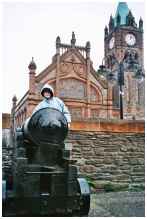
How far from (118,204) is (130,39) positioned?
51678 mm

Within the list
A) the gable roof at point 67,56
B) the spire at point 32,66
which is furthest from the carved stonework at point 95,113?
the spire at point 32,66

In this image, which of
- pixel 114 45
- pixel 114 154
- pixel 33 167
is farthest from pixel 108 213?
pixel 114 45

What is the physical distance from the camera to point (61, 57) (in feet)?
102

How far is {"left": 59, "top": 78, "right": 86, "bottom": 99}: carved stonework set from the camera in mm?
30453

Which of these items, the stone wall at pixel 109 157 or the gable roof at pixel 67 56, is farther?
the gable roof at pixel 67 56

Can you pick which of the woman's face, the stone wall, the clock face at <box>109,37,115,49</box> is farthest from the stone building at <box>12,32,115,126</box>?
the woman's face

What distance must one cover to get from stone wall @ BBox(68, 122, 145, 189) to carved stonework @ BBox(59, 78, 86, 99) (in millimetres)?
23011

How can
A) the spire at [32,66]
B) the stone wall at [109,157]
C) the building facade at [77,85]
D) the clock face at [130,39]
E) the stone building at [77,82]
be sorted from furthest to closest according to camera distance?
the clock face at [130,39] → the stone building at [77,82] → the building facade at [77,85] → the spire at [32,66] → the stone wall at [109,157]

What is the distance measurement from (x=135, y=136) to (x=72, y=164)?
146 inches

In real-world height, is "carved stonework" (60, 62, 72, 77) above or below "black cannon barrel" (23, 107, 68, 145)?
above

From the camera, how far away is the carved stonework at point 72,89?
3045 cm

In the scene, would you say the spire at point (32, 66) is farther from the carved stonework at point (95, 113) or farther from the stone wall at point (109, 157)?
the stone wall at point (109, 157)

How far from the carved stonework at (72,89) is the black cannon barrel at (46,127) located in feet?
86.1

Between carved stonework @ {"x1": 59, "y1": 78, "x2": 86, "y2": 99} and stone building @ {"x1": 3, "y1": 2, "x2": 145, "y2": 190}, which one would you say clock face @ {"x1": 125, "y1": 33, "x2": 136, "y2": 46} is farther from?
carved stonework @ {"x1": 59, "y1": 78, "x2": 86, "y2": 99}
